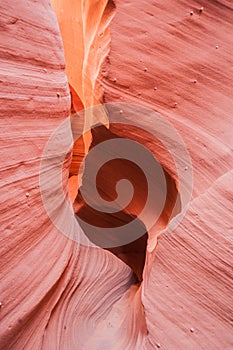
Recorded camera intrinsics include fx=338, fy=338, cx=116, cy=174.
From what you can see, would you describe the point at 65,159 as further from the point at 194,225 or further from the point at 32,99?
the point at 194,225

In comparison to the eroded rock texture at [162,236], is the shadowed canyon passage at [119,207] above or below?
below

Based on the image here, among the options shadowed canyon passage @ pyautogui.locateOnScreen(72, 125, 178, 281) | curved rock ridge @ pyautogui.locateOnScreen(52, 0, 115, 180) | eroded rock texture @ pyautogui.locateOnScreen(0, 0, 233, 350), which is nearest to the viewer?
eroded rock texture @ pyautogui.locateOnScreen(0, 0, 233, 350)

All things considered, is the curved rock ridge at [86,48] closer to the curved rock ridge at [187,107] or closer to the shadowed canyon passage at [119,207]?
the curved rock ridge at [187,107]

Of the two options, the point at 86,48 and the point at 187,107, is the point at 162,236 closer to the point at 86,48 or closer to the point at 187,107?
the point at 187,107

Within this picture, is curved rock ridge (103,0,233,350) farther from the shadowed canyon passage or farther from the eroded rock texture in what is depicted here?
the shadowed canyon passage

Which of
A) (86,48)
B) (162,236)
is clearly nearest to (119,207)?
(162,236)

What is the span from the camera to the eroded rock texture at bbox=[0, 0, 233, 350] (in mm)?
913

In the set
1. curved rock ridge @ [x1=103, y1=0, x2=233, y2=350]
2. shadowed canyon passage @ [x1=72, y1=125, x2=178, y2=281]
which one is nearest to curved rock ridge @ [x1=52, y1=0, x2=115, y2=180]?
curved rock ridge @ [x1=103, y1=0, x2=233, y2=350]

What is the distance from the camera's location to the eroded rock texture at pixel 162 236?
91 centimetres

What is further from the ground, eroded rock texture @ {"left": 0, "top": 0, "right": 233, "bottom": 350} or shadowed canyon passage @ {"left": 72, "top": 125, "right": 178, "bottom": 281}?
eroded rock texture @ {"left": 0, "top": 0, "right": 233, "bottom": 350}

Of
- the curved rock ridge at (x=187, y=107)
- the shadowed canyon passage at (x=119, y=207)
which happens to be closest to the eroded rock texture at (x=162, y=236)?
the curved rock ridge at (x=187, y=107)

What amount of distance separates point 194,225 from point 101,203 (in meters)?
0.83

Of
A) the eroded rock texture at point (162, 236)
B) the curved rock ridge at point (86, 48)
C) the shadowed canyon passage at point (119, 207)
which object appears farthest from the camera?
the shadowed canyon passage at point (119, 207)

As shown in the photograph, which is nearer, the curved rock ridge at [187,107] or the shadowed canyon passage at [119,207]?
the curved rock ridge at [187,107]
